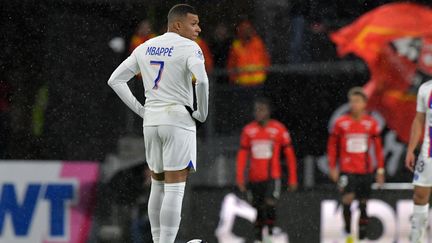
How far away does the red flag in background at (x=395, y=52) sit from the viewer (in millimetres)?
12172

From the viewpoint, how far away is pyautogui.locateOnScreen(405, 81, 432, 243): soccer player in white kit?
874cm

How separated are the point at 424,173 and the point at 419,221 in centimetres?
46

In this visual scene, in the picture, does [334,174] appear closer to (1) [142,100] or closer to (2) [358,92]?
(2) [358,92]

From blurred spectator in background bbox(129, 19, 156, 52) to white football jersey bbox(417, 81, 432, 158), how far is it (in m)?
3.81

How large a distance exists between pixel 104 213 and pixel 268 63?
8.69 ft

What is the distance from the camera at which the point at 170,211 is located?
6.85m

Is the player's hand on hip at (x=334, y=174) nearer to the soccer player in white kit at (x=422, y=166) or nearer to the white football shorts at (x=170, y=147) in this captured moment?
the soccer player in white kit at (x=422, y=166)

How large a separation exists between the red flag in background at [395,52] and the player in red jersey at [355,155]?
73 centimetres

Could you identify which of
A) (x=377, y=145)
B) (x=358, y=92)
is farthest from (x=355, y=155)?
(x=358, y=92)

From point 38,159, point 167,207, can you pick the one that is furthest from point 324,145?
point 167,207

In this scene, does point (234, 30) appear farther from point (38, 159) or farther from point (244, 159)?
point (38, 159)

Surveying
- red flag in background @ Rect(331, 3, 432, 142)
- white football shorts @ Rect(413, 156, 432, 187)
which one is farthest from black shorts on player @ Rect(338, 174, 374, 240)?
white football shorts @ Rect(413, 156, 432, 187)

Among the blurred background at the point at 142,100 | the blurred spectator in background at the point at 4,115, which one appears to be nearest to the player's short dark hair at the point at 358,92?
the blurred background at the point at 142,100

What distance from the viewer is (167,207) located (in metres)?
6.85
